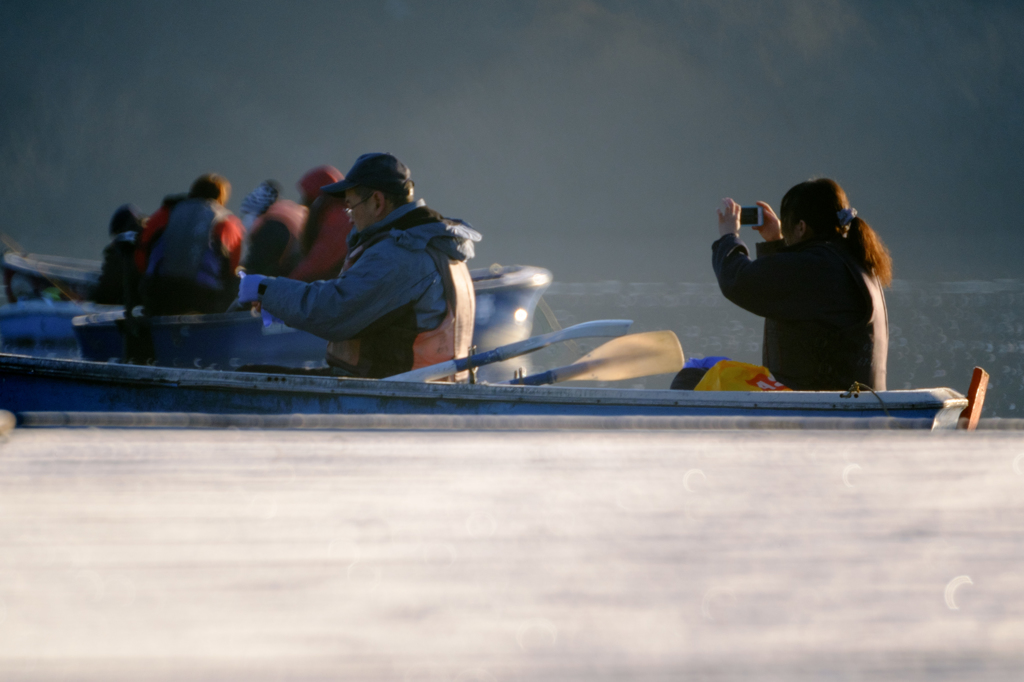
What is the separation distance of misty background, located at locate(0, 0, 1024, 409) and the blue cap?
52748 millimetres

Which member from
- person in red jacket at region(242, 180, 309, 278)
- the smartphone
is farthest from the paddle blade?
person in red jacket at region(242, 180, 309, 278)

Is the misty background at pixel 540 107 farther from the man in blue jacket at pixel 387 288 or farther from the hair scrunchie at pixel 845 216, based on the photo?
the hair scrunchie at pixel 845 216

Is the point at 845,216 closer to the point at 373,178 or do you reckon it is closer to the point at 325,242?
the point at 373,178

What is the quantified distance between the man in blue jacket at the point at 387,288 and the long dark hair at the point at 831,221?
1.26 meters

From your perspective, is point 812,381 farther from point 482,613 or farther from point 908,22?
point 908,22

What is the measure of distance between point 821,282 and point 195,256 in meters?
4.67

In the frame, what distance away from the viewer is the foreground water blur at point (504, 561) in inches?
41.6

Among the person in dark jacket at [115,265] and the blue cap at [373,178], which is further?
the person in dark jacket at [115,265]

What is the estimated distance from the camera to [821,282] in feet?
10.3

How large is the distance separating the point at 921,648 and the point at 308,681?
2.45 feet

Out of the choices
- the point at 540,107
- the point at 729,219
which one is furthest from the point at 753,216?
the point at 540,107

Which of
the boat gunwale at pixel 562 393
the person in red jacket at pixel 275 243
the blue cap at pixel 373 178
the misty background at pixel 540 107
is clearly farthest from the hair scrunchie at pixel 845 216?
the misty background at pixel 540 107

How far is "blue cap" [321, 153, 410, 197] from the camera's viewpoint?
3.42m

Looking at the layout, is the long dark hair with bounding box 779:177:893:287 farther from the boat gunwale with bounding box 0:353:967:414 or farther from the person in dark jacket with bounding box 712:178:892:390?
the boat gunwale with bounding box 0:353:967:414
